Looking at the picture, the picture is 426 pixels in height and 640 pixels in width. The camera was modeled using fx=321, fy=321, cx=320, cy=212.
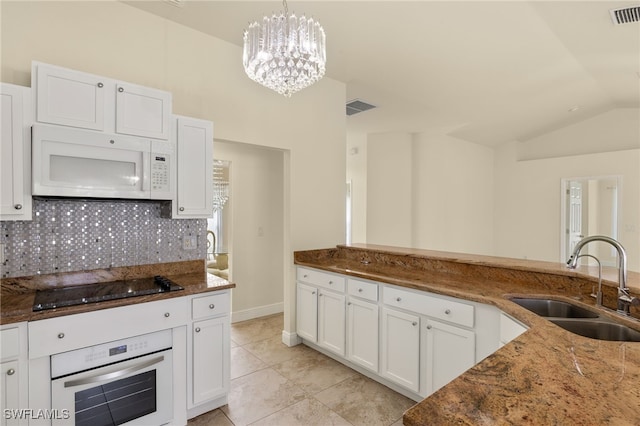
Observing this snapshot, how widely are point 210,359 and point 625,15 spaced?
4226 millimetres

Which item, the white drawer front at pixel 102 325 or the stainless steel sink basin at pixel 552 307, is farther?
the stainless steel sink basin at pixel 552 307

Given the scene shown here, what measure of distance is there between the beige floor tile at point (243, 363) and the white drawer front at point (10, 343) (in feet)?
5.20

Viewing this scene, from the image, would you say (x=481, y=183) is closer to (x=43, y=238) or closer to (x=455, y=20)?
(x=455, y=20)

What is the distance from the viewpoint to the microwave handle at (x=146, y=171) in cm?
217

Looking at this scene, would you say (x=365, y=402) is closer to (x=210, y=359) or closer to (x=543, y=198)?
(x=210, y=359)

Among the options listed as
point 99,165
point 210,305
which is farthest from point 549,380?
point 99,165

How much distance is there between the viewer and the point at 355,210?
19.9 feet

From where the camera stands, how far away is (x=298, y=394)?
98.7 inches

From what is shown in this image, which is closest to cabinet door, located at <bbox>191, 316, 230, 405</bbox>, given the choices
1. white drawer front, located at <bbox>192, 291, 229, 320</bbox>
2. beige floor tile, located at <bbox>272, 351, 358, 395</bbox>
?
white drawer front, located at <bbox>192, 291, 229, 320</bbox>

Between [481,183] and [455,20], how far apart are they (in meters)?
5.31

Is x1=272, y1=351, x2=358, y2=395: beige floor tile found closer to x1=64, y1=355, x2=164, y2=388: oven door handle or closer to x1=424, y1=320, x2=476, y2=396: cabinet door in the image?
x1=424, y1=320, x2=476, y2=396: cabinet door

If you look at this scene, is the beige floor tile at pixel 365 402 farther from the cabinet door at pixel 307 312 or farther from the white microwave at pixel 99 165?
the white microwave at pixel 99 165

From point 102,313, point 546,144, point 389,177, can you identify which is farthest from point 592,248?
point 102,313

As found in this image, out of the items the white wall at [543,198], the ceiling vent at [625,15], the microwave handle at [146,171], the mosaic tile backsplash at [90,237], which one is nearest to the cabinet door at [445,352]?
the mosaic tile backsplash at [90,237]
